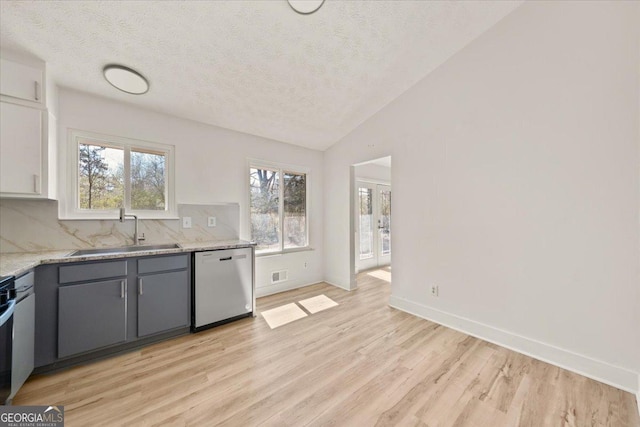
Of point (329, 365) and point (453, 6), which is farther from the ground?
point (453, 6)

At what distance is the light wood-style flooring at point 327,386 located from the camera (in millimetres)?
1574

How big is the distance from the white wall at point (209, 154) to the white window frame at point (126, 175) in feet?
0.17

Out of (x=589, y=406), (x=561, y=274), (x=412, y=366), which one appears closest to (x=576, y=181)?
(x=561, y=274)

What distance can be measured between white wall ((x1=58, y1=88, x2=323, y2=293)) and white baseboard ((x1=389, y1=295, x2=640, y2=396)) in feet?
7.00

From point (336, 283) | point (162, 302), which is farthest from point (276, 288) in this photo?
point (162, 302)

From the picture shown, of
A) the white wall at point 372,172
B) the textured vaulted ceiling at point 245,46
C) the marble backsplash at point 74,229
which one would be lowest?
the marble backsplash at point 74,229

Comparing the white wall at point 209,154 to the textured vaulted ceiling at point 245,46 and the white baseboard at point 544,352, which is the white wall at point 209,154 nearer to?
the textured vaulted ceiling at point 245,46

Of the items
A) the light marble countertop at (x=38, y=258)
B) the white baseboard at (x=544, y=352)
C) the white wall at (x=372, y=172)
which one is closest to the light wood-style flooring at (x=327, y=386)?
the white baseboard at (x=544, y=352)

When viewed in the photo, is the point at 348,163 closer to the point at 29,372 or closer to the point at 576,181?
the point at 576,181

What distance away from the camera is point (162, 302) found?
242 centimetres

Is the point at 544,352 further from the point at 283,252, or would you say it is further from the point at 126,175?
the point at 126,175

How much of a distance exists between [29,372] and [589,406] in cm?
400

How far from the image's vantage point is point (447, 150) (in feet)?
9.34

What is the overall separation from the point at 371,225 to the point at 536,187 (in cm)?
340
